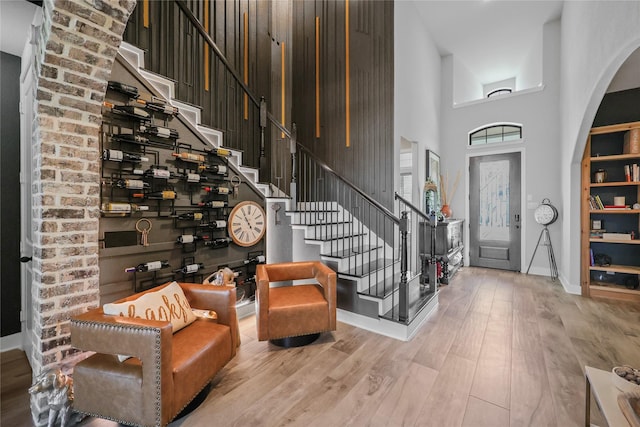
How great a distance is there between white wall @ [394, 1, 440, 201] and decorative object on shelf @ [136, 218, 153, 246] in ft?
10.8

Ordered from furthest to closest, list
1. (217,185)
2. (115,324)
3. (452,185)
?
1. (452,185)
2. (217,185)
3. (115,324)

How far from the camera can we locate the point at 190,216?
271 centimetres

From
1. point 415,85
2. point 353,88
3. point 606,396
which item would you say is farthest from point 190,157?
point 415,85

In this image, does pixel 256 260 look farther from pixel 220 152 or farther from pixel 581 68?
pixel 581 68

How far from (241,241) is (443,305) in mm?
2798

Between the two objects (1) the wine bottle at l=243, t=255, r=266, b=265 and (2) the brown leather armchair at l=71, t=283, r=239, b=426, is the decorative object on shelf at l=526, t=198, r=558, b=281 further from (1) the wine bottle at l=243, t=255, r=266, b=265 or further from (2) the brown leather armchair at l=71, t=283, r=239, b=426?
(2) the brown leather armchair at l=71, t=283, r=239, b=426

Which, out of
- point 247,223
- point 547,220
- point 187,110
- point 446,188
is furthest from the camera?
point 446,188

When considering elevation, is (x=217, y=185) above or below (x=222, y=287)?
above

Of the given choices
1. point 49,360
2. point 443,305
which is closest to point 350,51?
point 443,305

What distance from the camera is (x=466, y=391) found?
6.46 feet

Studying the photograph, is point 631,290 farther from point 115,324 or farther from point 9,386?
point 9,386

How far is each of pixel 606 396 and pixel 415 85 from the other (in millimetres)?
4948

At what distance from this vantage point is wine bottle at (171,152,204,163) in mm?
2627

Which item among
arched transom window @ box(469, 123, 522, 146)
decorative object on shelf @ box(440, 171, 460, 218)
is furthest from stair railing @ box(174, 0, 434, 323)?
arched transom window @ box(469, 123, 522, 146)
